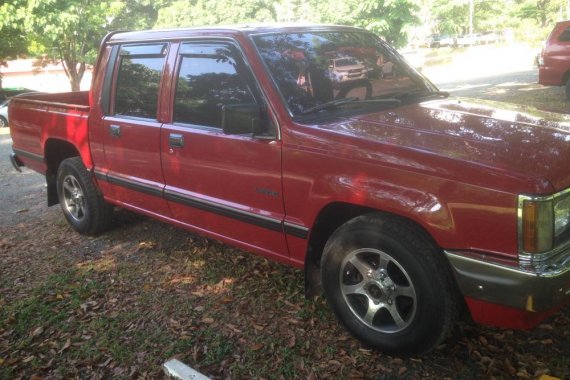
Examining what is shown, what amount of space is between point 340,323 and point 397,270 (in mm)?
544

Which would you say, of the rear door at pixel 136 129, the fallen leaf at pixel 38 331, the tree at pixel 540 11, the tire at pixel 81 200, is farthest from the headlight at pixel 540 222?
the tree at pixel 540 11

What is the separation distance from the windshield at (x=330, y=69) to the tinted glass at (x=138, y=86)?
1010 mm

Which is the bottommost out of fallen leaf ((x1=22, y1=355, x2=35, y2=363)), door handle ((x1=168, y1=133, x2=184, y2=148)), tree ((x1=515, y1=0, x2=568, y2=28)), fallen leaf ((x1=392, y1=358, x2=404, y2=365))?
fallen leaf ((x1=22, y1=355, x2=35, y2=363))

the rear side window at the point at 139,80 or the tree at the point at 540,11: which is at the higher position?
the tree at the point at 540,11

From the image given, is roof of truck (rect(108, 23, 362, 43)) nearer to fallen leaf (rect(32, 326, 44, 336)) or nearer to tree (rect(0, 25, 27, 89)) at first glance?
fallen leaf (rect(32, 326, 44, 336))

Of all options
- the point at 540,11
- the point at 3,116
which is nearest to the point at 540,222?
the point at 3,116

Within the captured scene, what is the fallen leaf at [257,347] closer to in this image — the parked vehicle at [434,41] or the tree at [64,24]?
the tree at [64,24]

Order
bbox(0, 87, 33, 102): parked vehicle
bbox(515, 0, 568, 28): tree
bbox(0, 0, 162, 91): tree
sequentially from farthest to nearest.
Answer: bbox(515, 0, 568, 28): tree < bbox(0, 87, 33, 102): parked vehicle < bbox(0, 0, 162, 91): tree

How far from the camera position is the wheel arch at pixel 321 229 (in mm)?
2953

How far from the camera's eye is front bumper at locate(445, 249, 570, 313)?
7.39 ft

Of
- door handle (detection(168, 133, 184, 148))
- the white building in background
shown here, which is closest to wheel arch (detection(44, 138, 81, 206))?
door handle (detection(168, 133, 184, 148))

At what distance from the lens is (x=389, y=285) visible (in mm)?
2789

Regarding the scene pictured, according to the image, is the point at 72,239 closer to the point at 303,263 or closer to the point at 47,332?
the point at 47,332

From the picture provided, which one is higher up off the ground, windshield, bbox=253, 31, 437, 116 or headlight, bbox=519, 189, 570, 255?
windshield, bbox=253, 31, 437, 116
